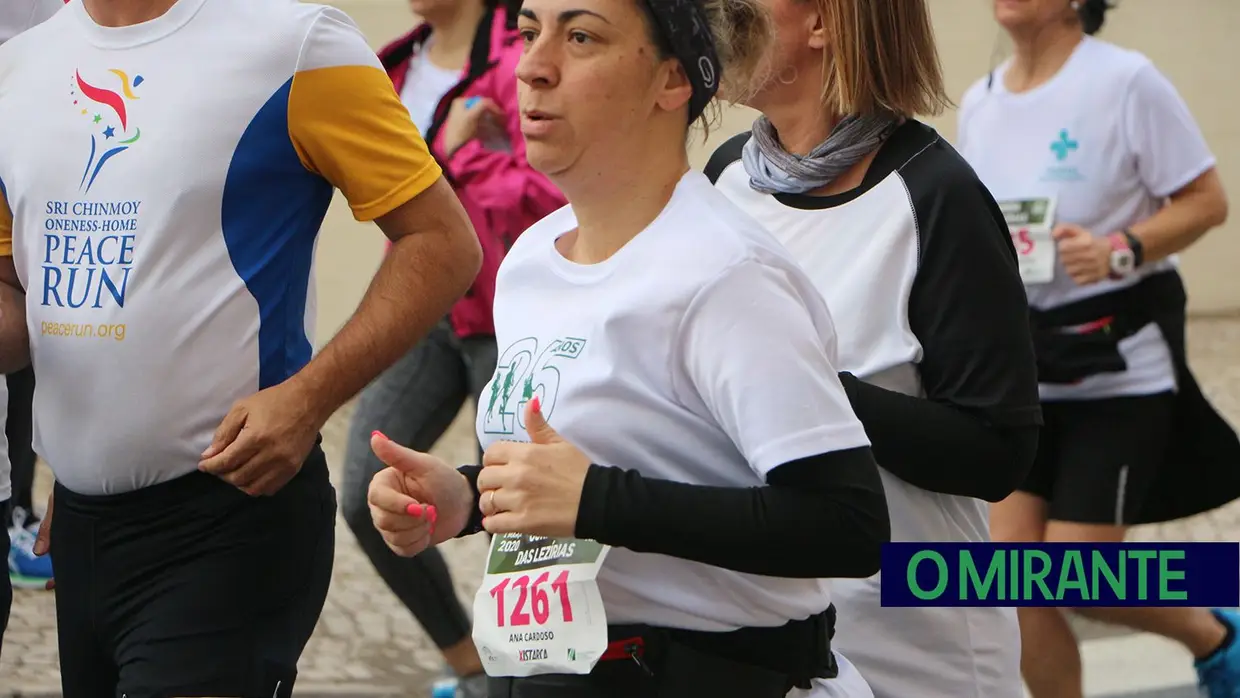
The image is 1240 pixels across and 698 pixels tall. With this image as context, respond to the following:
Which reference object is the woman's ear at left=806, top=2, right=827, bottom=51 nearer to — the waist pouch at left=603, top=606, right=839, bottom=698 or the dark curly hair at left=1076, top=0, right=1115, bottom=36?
the waist pouch at left=603, top=606, right=839, bottom=698

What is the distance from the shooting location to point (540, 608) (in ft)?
7.14

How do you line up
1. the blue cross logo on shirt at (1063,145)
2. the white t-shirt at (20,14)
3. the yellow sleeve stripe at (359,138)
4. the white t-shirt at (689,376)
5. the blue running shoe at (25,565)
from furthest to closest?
the blue running shoe at (25,565) → the blue cross logo on shirt at (1063,145) → the white t-shirt at (20,14) → the yellow sleeve stripe at (359,138) → the white t-shirt at (689,376)

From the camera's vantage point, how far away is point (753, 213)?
2.96m

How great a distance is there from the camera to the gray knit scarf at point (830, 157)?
9.23 ft

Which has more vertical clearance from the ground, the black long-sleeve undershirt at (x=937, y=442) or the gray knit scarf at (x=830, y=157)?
the gray knit scarf at (x=830, y=157)

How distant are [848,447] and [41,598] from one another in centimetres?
454

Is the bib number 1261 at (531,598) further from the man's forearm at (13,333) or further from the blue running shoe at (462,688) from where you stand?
the blue running shoe at (462,688)

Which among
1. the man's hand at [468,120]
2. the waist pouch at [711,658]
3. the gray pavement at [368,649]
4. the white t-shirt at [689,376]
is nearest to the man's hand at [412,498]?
the white t-shirt at [689,376]

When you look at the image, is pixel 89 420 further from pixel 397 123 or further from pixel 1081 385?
pixel 1081 385

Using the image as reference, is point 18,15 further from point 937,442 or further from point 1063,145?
point 1063,145

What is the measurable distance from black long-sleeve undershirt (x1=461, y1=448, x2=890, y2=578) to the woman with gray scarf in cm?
63

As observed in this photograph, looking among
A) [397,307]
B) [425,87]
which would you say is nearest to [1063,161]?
[425,87]

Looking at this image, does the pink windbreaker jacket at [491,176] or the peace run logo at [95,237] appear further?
the pink windbreaker jacket at [491,176]

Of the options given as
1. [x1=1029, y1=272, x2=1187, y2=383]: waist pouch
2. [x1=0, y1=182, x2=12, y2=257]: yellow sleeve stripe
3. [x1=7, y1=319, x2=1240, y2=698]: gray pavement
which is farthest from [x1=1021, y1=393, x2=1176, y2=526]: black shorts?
[x1=0, y1=182, x2=12, y2=257]: yellow sleeve stripe
